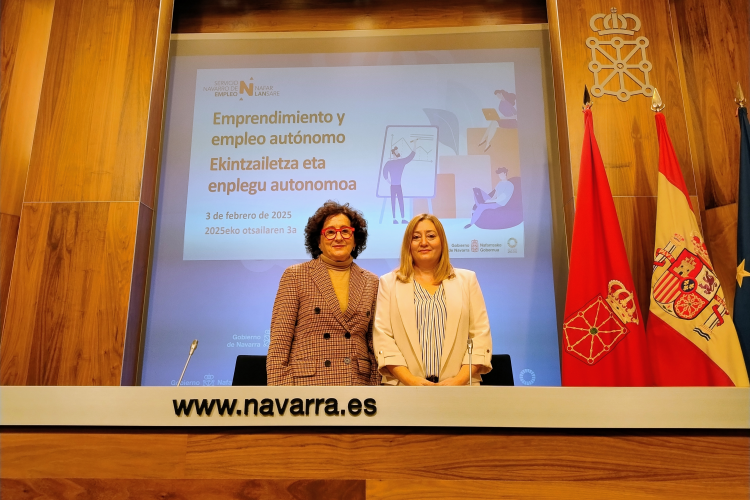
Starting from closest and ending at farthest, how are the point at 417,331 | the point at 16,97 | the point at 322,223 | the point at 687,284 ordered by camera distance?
the point at 417,331 < the point at 322,223 < the point at 687,284 < the point at 16,97

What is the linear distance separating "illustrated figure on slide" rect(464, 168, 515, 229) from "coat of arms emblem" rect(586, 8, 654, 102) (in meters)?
0.79

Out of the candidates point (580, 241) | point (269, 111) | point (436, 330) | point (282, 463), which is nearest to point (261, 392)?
point (282, 463)

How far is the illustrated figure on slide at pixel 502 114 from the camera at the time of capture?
3.82 m

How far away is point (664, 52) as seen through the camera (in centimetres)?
365

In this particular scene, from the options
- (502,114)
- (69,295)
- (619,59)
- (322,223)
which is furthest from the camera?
(502,114)

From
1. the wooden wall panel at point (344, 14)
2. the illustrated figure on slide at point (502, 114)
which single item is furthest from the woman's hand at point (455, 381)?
the wooden wall panel at point (344, 14)

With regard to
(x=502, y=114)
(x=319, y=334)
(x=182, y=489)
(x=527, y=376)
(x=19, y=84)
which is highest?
(x=19, y=84)

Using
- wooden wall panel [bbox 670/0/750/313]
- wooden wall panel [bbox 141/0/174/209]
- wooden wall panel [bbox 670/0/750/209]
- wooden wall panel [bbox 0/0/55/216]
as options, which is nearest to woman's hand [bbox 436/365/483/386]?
A: wooden wall panel [bbox 670/0/750/313]

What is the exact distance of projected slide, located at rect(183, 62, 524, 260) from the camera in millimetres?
3707

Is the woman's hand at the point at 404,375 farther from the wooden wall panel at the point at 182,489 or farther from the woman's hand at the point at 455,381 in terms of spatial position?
the wooden wall panel at the point at 182,489

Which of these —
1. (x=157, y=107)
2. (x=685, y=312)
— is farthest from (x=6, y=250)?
(x=685, y=312)

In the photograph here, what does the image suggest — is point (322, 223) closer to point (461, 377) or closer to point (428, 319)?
point (428, 319)

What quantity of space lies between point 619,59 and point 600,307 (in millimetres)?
1779

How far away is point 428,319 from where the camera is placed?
2439 mm
